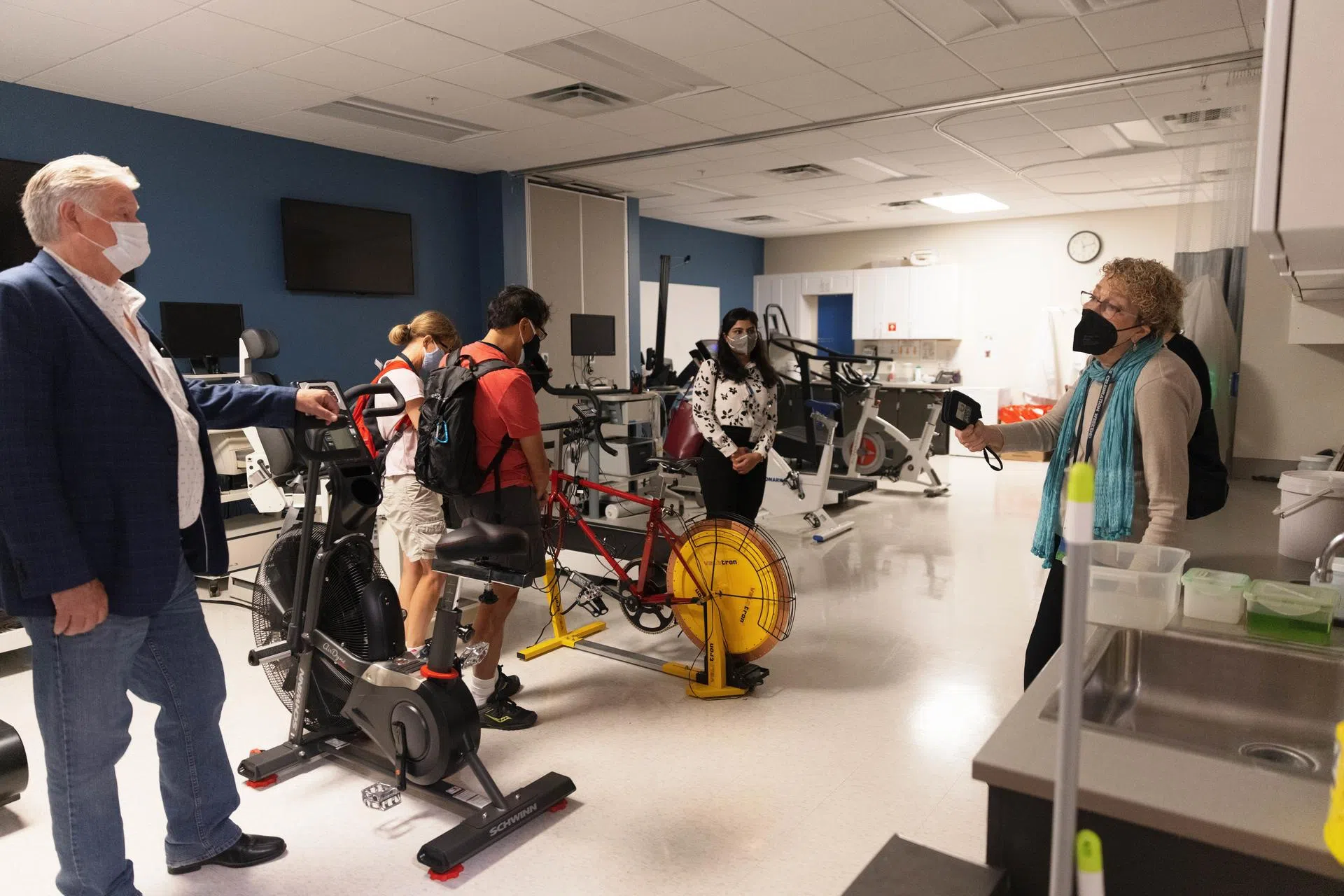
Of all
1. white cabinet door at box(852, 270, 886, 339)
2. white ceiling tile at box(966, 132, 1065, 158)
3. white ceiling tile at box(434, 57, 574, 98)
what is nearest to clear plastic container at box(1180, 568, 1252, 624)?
white ceiling tile at box(434, 57, 574, 98)

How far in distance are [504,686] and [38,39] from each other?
383 centimetres

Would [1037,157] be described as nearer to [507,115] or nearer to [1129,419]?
[507,115]

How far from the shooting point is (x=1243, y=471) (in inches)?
138

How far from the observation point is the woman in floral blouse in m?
3.97

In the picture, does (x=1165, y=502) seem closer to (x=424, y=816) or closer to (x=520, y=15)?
(x=424, y=816)

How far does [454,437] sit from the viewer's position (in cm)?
286

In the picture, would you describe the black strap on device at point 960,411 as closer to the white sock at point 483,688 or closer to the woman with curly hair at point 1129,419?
the woman with curly hair at point 1129,419

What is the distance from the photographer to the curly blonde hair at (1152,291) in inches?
77.9

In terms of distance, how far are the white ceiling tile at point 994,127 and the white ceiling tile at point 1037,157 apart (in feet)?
2.25

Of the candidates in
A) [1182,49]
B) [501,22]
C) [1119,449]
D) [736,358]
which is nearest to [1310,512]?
[1119,449]

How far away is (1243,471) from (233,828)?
149 inches

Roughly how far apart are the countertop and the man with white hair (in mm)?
1732

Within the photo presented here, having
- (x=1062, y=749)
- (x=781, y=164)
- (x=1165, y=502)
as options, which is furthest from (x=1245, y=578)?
(x=781, y=164)

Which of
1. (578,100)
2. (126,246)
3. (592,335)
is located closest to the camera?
(126,246)
